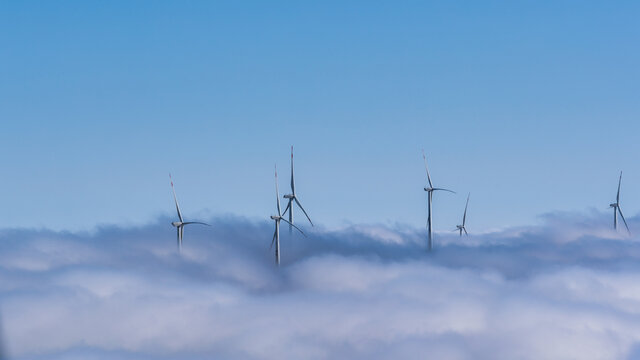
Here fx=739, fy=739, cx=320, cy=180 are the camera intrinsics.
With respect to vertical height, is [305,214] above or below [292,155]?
below

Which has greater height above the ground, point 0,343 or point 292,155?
point 292,155

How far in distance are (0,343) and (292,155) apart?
448ft

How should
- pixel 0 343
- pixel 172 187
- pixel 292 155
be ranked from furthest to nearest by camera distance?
pixel 292 155
pixel 172 187
pixel 0 343

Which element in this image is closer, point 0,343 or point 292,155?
point 0,343

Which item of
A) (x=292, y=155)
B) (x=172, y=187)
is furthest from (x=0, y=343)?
(x=292, y=155)

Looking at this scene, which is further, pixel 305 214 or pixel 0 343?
pixel 305 214

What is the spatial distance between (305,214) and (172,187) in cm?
3941

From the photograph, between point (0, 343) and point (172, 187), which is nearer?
point (0, 343)

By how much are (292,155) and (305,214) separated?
1604 centimetres

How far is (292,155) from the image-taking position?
639 ft

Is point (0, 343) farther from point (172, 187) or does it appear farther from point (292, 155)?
point (292, 155)

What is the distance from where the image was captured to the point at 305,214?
196250 mm

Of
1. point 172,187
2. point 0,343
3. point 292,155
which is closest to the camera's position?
point 0,343

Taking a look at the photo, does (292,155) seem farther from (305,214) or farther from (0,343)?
(0,343)
